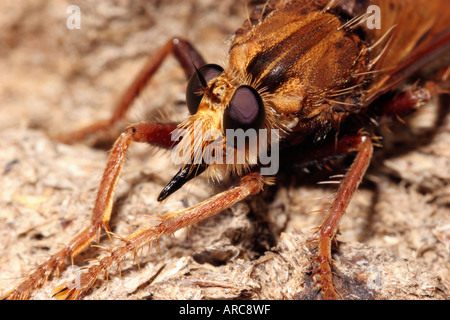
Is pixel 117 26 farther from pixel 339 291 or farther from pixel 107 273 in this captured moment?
pixel 339 291

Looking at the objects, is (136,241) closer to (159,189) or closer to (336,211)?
(159,189)

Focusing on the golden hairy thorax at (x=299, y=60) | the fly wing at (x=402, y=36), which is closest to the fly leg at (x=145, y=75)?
the golden hairy thorax at (x=299, y=60)

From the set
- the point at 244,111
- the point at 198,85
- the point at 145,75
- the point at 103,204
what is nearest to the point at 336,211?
the point at 244,111

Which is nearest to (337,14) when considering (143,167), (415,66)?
(415,66)

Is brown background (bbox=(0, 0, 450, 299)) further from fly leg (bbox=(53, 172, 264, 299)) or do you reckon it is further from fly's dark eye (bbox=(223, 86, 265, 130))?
fly's dark eye (bbox=(223, 86, 265, 130))

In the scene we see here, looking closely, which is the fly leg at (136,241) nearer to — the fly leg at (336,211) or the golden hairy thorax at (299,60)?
the fly leg at (336,211)
